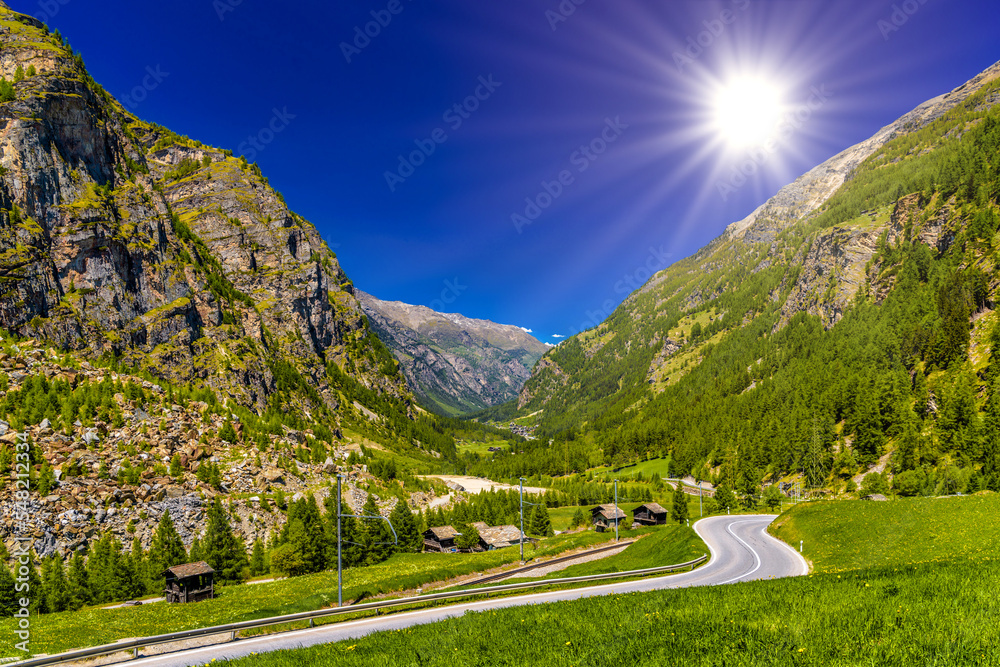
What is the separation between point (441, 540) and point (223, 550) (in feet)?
137

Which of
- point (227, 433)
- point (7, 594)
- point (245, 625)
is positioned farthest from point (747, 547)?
point (227, 433)

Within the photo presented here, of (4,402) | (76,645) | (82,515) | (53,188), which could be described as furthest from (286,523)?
(53,188)

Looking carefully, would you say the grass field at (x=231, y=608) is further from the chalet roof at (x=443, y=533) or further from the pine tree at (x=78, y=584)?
the chalet roof at (x=443, y=533)

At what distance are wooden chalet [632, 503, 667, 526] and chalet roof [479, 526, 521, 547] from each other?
1354 inches

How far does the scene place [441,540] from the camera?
298ft

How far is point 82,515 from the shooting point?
5494 cm

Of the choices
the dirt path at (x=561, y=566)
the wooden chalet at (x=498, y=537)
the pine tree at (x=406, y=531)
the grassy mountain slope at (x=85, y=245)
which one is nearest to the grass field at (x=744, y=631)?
the dirt path at (x=561, y=566)

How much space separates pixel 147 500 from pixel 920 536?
87578 mm

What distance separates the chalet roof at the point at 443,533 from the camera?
91062 mm

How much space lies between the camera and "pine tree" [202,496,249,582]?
200 feet

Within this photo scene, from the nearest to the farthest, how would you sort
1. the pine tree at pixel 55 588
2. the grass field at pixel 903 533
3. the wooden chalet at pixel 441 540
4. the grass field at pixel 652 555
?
the grass field at pixel 903 533
the pine tree at pixel 55 588
the grass field at pixel 652 555
the wooden chalet at pixel 441 540

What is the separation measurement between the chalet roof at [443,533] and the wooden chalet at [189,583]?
1887 inches

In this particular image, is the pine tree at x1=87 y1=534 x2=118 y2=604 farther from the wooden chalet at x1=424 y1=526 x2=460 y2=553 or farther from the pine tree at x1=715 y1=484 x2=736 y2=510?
the pine tree at x1=715 y1=484 x2=736 y2=510

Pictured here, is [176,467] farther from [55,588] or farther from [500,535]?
[500,535]
